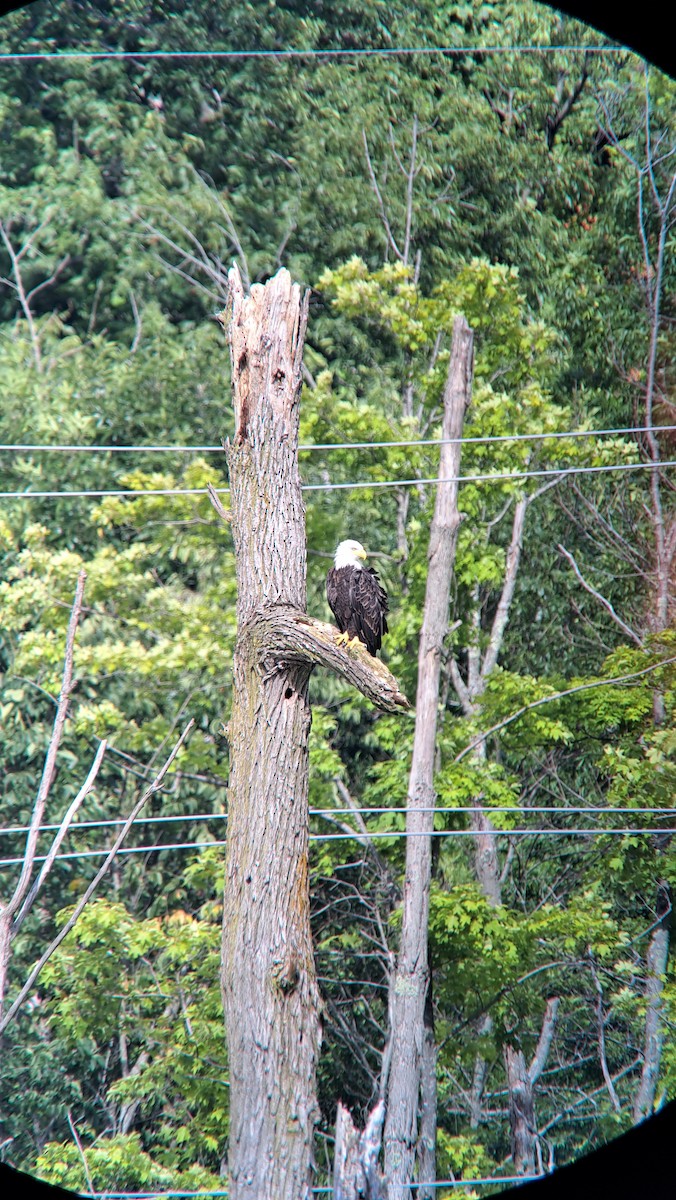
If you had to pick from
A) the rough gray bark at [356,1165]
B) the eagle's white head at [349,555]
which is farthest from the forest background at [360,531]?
the rough gray bark at [356,1165]

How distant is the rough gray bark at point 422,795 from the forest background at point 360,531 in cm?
43

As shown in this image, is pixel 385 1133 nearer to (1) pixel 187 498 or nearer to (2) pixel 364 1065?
(2) pixel 364 1065

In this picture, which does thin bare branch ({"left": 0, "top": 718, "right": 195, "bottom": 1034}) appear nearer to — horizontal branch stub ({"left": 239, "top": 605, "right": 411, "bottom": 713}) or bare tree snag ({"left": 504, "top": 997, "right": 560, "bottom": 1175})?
horizontal branch stub ({"left": 239, "top": 605, "right": 411, "bottom": 713})

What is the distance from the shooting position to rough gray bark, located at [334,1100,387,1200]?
3.69 metres

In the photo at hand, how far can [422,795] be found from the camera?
7750 mm

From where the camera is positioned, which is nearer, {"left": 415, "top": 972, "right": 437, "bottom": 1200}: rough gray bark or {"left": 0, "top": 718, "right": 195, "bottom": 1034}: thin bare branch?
{"left": 0, "top": 718, "right": 195, "bottom": 1034}: thin bare branch

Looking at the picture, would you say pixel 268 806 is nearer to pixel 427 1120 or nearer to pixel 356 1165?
pixel 356 1165

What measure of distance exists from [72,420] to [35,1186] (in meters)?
6.86

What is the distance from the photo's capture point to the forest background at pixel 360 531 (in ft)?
28.5

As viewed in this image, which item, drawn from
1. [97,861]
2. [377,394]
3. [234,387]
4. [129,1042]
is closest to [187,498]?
[377,394]

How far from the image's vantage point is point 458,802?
8102 mm

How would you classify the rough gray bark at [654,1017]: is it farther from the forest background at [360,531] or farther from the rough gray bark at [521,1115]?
the rough gray bark at [521,1115]

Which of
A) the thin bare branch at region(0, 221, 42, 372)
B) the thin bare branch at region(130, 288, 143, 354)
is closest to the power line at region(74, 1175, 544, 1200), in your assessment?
the thin bare branch at region(0, 221, 42, 372)

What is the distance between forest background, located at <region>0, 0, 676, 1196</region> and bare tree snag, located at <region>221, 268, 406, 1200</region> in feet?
10.4
